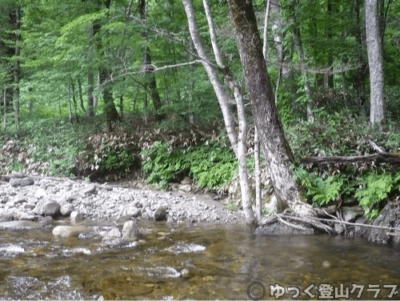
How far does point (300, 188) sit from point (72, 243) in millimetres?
4553

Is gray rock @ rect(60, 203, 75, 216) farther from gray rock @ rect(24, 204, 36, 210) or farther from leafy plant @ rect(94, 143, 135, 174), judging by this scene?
leafy plant @ rect(94, 143, 135, 174)

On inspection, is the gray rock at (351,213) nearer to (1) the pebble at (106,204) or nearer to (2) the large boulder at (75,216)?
(1) the pebble at (106,204)

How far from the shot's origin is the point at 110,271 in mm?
4809

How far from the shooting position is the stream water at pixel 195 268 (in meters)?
4.13

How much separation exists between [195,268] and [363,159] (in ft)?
13.0

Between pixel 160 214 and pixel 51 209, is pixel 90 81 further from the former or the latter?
pixel 160 214

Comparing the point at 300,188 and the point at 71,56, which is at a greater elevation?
the point at 71,56

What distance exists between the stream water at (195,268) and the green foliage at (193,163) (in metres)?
4.22

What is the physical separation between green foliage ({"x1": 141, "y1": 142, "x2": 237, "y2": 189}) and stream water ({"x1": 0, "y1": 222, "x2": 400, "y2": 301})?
13.8 ft

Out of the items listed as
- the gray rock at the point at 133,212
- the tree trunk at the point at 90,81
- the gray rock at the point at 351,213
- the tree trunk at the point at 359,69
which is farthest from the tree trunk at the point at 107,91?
the gray rock at the point at 351,213

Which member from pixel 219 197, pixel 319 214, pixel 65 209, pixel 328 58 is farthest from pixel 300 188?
pixel 328 58

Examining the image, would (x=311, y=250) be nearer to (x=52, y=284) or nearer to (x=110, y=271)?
(x=110, y=271)

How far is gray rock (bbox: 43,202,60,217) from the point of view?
8.72 meters

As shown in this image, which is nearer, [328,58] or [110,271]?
[110,271]
